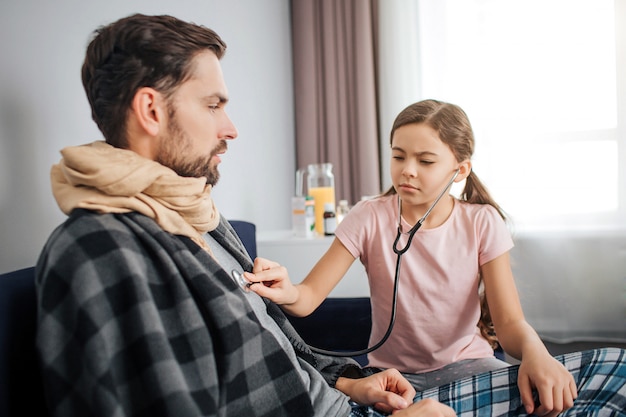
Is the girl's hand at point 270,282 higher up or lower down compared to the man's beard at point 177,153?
lower down

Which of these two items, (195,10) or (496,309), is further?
(195,10)

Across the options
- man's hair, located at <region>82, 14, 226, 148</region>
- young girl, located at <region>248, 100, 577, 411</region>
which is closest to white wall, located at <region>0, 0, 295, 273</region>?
man's hair, located at <region>82, 14, 226, 148</region>

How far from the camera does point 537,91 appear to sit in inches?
106

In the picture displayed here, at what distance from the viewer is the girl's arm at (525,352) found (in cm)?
97

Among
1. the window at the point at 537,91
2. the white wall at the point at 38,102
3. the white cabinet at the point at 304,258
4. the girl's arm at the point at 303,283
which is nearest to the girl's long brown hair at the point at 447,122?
the girl's arm at the point at 303,283

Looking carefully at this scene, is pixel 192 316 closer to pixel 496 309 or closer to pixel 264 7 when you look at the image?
pixel 496 309

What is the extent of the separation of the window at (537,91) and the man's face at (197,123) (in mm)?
2077

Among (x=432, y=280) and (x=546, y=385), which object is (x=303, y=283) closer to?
Answer: (x=432, y=280)

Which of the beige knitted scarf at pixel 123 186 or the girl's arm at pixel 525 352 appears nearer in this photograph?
the beige knitted scarf at pixel 123 186

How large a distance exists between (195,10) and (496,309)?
55.1 inches

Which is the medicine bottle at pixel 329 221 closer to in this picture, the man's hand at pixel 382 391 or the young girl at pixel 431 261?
the young girl at pixel 431 261

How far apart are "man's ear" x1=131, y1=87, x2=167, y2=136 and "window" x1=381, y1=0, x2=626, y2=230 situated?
7.14ft

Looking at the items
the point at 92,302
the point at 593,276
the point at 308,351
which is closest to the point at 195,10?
the point at 308,351

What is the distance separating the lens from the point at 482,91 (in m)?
2.77
